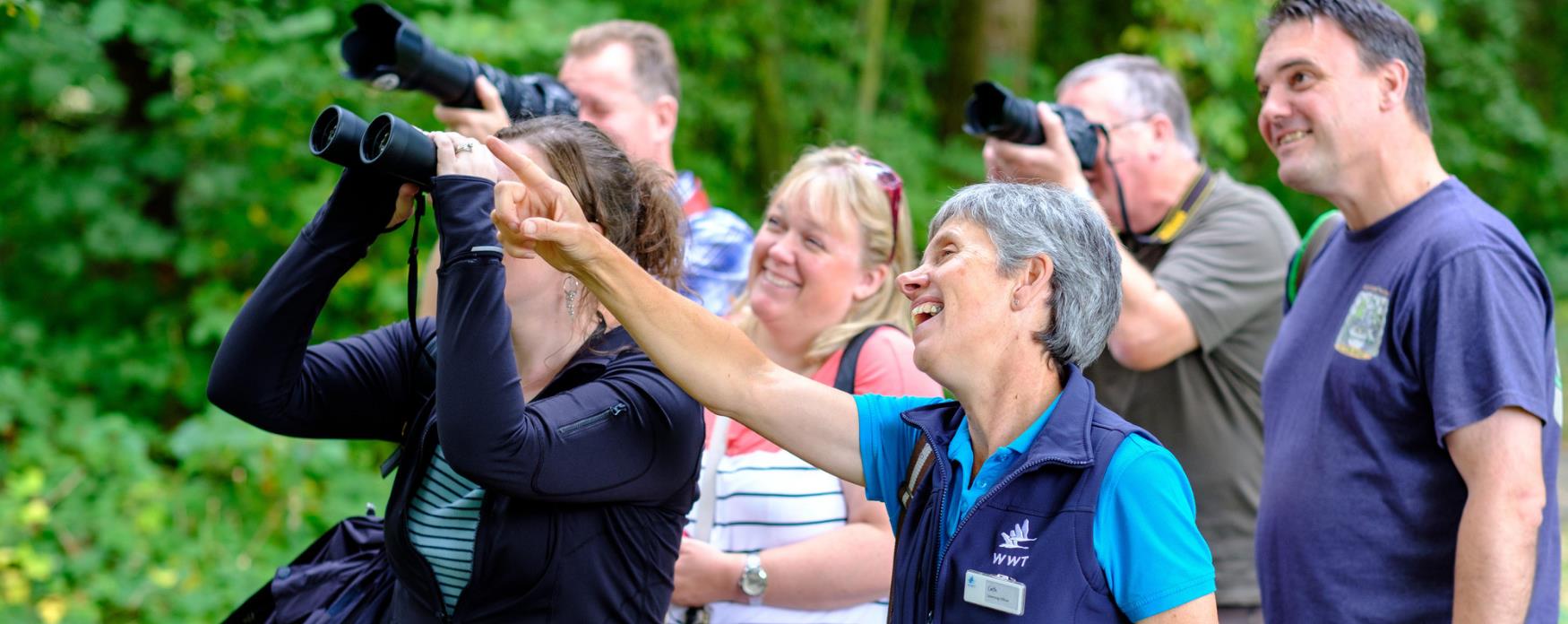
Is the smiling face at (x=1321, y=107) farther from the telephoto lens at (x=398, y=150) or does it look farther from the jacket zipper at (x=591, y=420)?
the telephoto lens at (x=398, y=150)

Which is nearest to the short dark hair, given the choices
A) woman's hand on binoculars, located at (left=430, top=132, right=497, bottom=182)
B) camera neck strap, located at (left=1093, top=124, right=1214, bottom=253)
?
camera neck strap, located at (left=1093, top=124, right=1214, bottom=253)

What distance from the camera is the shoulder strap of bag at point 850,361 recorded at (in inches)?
93.7

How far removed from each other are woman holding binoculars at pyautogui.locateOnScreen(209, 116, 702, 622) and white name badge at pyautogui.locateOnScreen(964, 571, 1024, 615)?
1.61 ft

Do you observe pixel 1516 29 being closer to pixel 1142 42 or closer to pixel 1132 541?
pixel 1142 42

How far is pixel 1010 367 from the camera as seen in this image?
1.67 metres

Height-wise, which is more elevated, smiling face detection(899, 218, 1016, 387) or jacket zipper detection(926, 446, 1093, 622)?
smiling face detection(899, 218, 1016, 387)

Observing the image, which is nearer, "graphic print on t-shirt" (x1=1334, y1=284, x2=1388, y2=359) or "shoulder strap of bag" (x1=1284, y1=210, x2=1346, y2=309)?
"graphic print on t-shirt" (x1=1334, y1=284, x2=1388, y2=359)

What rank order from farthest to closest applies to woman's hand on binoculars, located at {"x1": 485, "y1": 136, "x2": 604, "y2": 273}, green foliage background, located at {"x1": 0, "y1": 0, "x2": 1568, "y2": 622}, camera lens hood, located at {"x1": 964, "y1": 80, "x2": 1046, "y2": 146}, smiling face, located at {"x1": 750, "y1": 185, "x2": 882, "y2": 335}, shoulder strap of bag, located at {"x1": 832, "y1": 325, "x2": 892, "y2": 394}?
green foliage background, located at {"x1": 0, "y1": 0, "x2": 1568, "y2": 622}, camera lens hood, located at {"x1": 964, "y1": 80, "x2": 1046, "y2": 146}, smiling face, located at {"x1": 750, "y1": 185, "x2": 882, "y2": 335}, shoulder strap of bag, located at {"x1": 832, "y1": 325, "x2": 892, "y2": 394}, woman's hand on binoculars, located at {"x1": 485, "y1": 136, "x2": 604, "y2": 273}

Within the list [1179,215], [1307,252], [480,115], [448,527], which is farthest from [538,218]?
[1179,215]

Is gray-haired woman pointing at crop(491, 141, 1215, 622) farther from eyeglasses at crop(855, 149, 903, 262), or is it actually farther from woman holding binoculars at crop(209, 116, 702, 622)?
eyeglasses at crop(855, 149, 903, 262)

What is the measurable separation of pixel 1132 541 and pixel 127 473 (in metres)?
3.93

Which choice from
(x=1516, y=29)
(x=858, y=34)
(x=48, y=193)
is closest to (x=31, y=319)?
(x=48, y=193)

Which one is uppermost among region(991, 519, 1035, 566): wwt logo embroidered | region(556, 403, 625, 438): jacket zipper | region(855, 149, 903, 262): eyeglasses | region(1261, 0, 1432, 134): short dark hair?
region(1261, 0, 1432, 134): short dark hair

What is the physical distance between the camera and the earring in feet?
6.30
